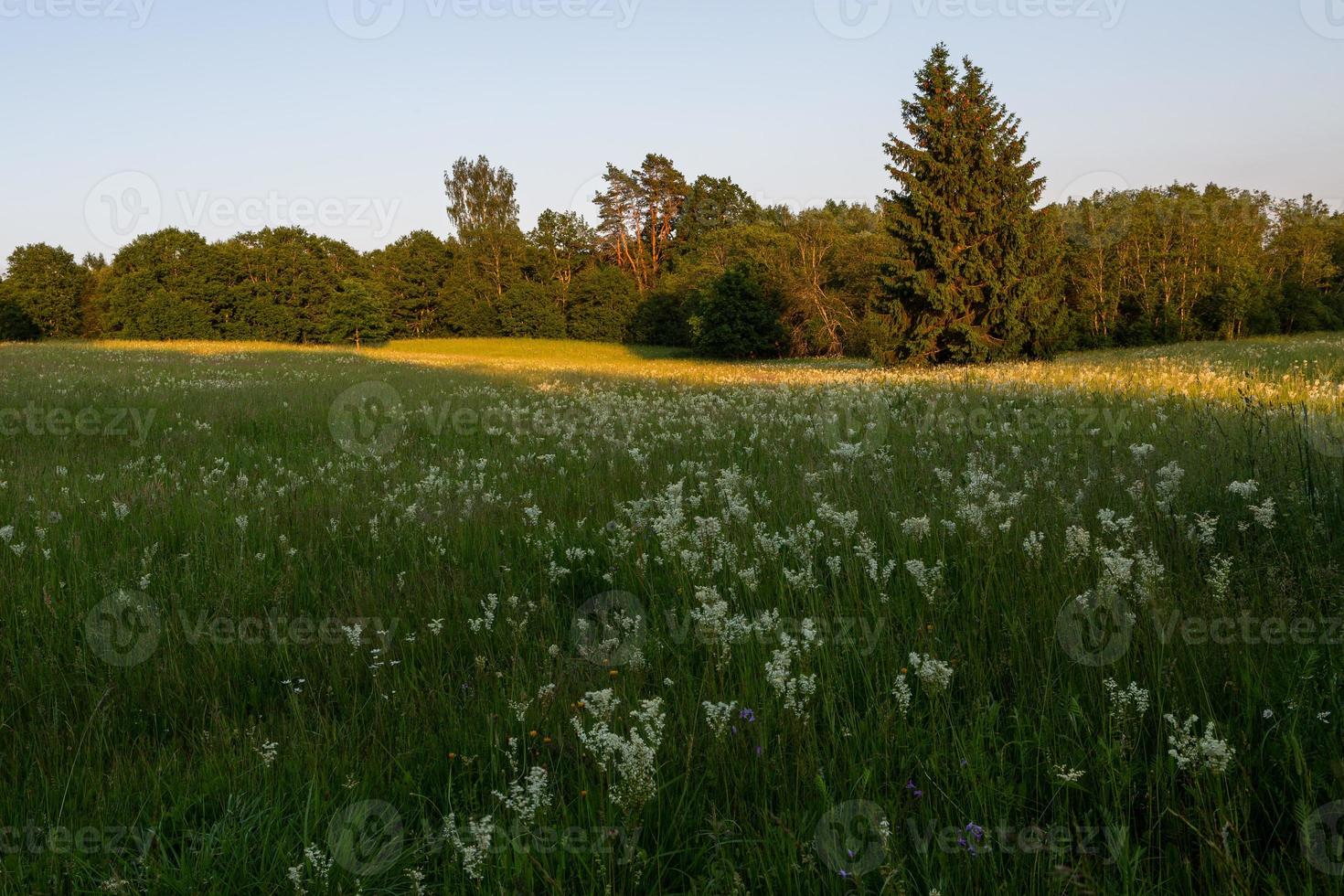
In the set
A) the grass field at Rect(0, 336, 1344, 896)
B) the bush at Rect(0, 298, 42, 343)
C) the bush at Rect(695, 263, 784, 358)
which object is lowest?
the grass field at Rect(0, 336, 1344, 896)

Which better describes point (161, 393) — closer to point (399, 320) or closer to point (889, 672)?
point (889, 672)

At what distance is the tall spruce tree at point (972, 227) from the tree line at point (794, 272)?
2.9 inches

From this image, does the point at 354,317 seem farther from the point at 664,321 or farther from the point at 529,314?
the point at 664,321

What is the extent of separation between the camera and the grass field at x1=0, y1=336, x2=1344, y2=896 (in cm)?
190

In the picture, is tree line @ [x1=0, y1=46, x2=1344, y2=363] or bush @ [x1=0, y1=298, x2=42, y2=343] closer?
tree line @ [x1=0, y1=46, x2=1344, y2=363]

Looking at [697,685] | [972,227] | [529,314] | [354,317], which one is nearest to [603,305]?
[529,314]

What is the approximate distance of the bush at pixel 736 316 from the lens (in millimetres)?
53875

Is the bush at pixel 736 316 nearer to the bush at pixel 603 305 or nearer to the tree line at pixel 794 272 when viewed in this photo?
the tree line at pixel 794 272

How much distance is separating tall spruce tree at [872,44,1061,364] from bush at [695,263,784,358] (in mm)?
27054

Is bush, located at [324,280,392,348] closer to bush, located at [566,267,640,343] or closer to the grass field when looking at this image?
bush, located at [566,267,640,343]

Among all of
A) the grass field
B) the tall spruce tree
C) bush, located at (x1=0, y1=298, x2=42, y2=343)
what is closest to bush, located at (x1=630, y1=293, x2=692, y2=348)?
the tall spruce tree

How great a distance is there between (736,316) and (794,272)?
8.21 m

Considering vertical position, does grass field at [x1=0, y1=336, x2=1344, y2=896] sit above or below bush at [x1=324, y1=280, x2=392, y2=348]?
below

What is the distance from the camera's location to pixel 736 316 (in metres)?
54.2
